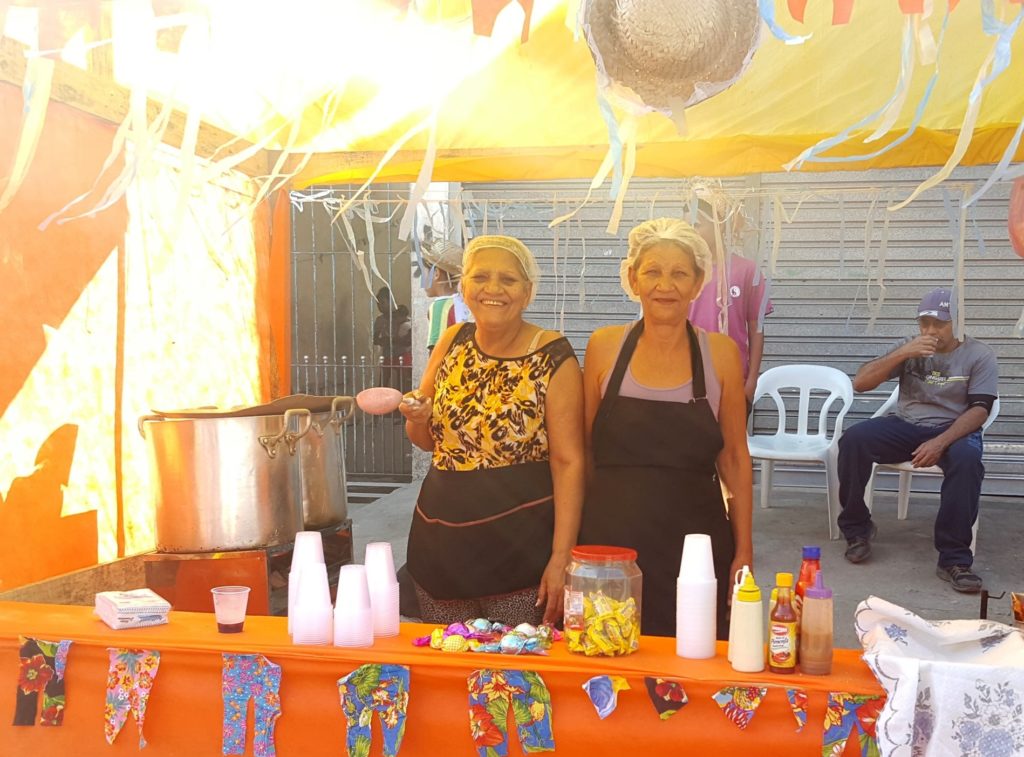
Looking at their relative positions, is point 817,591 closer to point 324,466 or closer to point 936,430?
point 324,466

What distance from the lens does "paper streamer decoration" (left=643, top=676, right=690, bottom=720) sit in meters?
1.94

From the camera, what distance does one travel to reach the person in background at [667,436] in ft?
8.38

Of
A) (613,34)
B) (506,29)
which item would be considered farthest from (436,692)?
(506,29)

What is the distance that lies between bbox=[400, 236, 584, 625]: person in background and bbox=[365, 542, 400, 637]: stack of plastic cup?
376mm

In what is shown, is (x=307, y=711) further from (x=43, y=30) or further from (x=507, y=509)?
(x=43, y=30)

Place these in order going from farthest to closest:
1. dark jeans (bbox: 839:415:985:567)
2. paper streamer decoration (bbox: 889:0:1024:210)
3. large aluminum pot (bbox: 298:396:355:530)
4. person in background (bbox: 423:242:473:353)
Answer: person in background (bbox: 423:242:473:353) → dark jeans (bbox: 839:415:985:567) → large aluminum pot (bbox: 298:396:355:530) → paper streamer decoration (bbox: 889:0:1024:210)

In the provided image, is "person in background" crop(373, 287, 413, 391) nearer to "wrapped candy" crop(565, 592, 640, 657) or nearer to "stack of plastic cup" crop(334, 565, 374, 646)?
"stack of plastic cup" crop(334, 565, 374, 646)

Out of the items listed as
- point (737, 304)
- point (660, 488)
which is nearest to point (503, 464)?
point (660, 488)

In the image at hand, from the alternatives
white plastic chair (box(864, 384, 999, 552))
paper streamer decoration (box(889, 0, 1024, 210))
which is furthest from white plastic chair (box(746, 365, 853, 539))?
Answer: paper streamer decoration (box(889, 0, 1024, 210))

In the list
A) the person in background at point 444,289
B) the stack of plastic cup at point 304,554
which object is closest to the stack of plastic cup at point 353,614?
the stack of plastic cup at point 304,554

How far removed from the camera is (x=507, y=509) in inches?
104

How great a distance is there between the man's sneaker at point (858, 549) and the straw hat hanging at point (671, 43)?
399cm

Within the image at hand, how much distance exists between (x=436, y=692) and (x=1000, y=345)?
668 centimetres

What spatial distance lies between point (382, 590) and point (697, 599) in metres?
0.74
